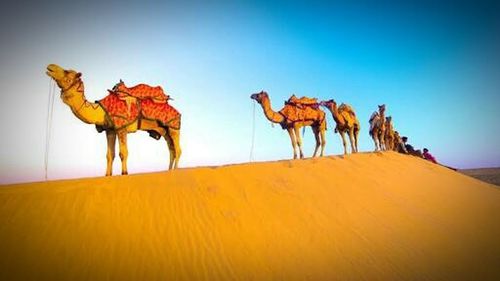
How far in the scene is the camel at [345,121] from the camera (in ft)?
55.9

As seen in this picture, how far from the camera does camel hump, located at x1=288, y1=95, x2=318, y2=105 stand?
15.2m

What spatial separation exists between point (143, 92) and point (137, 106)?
1.88ft

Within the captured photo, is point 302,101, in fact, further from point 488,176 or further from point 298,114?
point 488,176

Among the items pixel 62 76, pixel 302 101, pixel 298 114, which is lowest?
pixel 298 114

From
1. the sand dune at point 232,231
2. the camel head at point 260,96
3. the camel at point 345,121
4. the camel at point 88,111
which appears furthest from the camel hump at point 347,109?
the camel at point 88,111

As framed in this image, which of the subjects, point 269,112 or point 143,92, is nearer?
point 143,92

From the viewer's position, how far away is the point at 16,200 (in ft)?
22.2

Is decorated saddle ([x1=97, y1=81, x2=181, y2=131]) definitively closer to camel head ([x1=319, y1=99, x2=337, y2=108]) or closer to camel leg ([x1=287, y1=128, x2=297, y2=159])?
camel leg ([x1=287, y1=128, x2=297, y2=159])

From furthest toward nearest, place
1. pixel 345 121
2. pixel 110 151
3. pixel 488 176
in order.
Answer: pixel 488 176 → pixel 345 121 → pixel 110 151

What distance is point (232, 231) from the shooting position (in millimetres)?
6918

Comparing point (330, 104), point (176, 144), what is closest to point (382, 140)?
point (330, 104)

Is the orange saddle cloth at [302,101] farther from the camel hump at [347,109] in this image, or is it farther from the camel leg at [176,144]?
the camel leg at [176,144]

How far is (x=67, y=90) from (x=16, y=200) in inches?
132

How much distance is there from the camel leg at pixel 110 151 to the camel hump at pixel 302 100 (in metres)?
8.03
